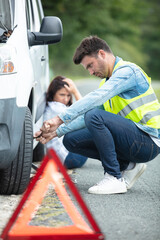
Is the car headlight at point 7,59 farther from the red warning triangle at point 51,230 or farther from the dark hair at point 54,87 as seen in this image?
the dark hair at point 54,87

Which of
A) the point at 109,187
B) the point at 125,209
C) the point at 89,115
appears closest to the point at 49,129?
the point at 89,115

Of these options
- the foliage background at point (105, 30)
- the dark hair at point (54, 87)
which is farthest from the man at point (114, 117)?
the foliage background at point (105, 30)

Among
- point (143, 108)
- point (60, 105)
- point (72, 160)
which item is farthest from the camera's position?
point (60, 105)

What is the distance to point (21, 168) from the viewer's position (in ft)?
12.9

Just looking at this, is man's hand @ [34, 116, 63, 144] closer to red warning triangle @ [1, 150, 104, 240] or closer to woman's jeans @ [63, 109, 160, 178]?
woman's jeans @ [63, 109, 160, 178]

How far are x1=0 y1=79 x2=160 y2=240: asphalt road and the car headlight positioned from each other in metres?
1.00

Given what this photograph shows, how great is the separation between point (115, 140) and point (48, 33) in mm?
1083

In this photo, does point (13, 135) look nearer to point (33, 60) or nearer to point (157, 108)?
point (33, 60)

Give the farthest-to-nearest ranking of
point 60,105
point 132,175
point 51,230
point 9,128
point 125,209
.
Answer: point 60,105, point 132,175, point 125,209, point 9,128, point 51,230

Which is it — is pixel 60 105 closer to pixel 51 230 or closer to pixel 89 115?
pixel 89 115

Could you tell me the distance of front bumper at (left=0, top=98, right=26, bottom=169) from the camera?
3.57 meters

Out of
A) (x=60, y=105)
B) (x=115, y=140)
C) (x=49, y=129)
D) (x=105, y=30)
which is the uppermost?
(x=49, y=129)

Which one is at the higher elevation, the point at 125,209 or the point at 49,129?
the point at 49,129

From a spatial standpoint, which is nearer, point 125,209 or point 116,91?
point 125,209
